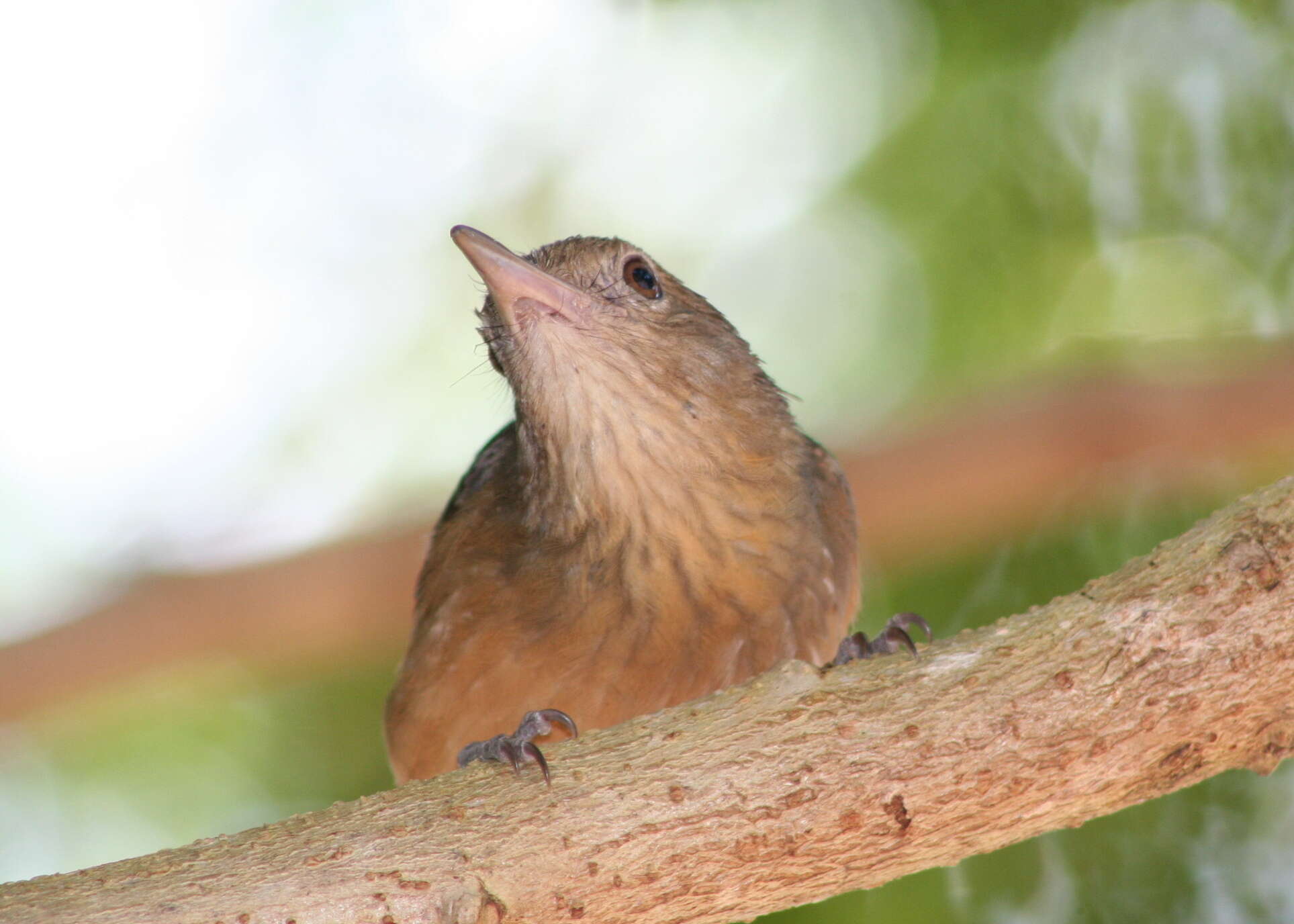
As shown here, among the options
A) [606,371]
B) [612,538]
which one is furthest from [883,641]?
[606,371]

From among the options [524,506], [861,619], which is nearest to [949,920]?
[861,619]

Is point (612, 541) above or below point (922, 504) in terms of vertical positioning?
below

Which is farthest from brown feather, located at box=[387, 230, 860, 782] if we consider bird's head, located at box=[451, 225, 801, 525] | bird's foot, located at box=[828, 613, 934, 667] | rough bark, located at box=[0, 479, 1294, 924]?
rough bark, located at box=[0, 479, 1294, 924]

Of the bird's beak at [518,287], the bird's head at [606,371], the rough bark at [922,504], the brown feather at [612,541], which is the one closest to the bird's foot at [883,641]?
the brown feather at [612,541]

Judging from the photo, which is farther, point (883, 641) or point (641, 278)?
point (641, 278)

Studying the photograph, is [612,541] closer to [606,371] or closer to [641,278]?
[606,371]

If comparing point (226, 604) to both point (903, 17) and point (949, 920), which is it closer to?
point (949, 920)

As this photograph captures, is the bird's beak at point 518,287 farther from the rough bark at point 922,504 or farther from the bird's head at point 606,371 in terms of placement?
the rough bark at point 922,504
